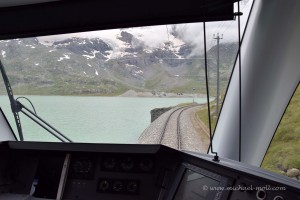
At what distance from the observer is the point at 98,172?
2.59 m

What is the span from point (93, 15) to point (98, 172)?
149 centimetres

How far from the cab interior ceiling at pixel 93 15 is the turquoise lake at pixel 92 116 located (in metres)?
0.81

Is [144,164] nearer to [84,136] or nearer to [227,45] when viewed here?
[227,45]

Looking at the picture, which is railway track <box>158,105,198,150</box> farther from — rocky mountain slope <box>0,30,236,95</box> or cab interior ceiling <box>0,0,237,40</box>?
cab interior ceiling <box>0,0,237,40</box>

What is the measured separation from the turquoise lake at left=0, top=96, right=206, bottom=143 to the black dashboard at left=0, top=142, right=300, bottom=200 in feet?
2.30

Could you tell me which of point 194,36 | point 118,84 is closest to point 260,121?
point 194,36

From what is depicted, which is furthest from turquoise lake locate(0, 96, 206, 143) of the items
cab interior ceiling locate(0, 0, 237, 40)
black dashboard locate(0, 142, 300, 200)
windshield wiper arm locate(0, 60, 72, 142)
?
cab interior ceiling locate(0, 0, 237, 40)

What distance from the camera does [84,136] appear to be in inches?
150

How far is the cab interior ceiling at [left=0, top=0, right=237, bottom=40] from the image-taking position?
106 inches

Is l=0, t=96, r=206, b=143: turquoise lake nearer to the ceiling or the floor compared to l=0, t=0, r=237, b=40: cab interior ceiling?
nearer to the floor

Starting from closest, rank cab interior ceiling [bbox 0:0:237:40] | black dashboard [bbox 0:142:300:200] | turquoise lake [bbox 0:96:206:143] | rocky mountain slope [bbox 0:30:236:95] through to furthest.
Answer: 1. black dashboard [bbox 0:142:300:200]
2. cab interior ceiling [bbox 0:0:237:40]
3. rocky mountain slope [bbox 0:30:236:95]
4. turquoise lake [bbox 0:96:206:143]

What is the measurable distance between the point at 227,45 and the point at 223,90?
1.68ft

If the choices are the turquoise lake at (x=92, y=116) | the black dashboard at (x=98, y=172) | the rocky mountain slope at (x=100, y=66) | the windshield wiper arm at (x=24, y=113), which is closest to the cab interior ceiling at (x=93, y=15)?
the rocky mountain slope at (x=100, y=66)

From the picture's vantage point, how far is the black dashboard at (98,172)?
2.06 m
